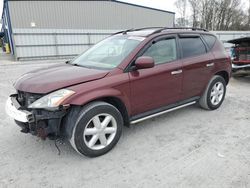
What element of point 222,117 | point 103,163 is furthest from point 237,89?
point 103,163

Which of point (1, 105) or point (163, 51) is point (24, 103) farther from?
point (1, 105)

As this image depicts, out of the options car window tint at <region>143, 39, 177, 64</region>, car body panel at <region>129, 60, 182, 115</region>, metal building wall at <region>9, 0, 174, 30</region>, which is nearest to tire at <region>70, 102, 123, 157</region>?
car body panel at <region>129, 60, 182, 115</region>

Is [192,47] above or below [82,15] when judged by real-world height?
below

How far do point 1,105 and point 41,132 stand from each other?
10.2ft

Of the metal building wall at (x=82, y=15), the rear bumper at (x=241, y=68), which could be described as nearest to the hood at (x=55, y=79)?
the rear bumper at (x=241, y=68)

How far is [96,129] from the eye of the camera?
9.31 ft

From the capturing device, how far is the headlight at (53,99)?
8.17 ft

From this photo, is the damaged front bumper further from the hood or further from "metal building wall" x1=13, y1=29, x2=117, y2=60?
"metal building wall" x1=13, y1=29, x2=117, y2=60

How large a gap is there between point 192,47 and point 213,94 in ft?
3.94

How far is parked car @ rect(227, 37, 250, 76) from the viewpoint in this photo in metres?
6.82

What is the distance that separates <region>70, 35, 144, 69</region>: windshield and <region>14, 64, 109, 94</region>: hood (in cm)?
30

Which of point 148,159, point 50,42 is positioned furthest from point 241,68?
point 50,42

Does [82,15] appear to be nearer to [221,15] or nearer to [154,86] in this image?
[154,86]

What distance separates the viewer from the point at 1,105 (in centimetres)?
502
